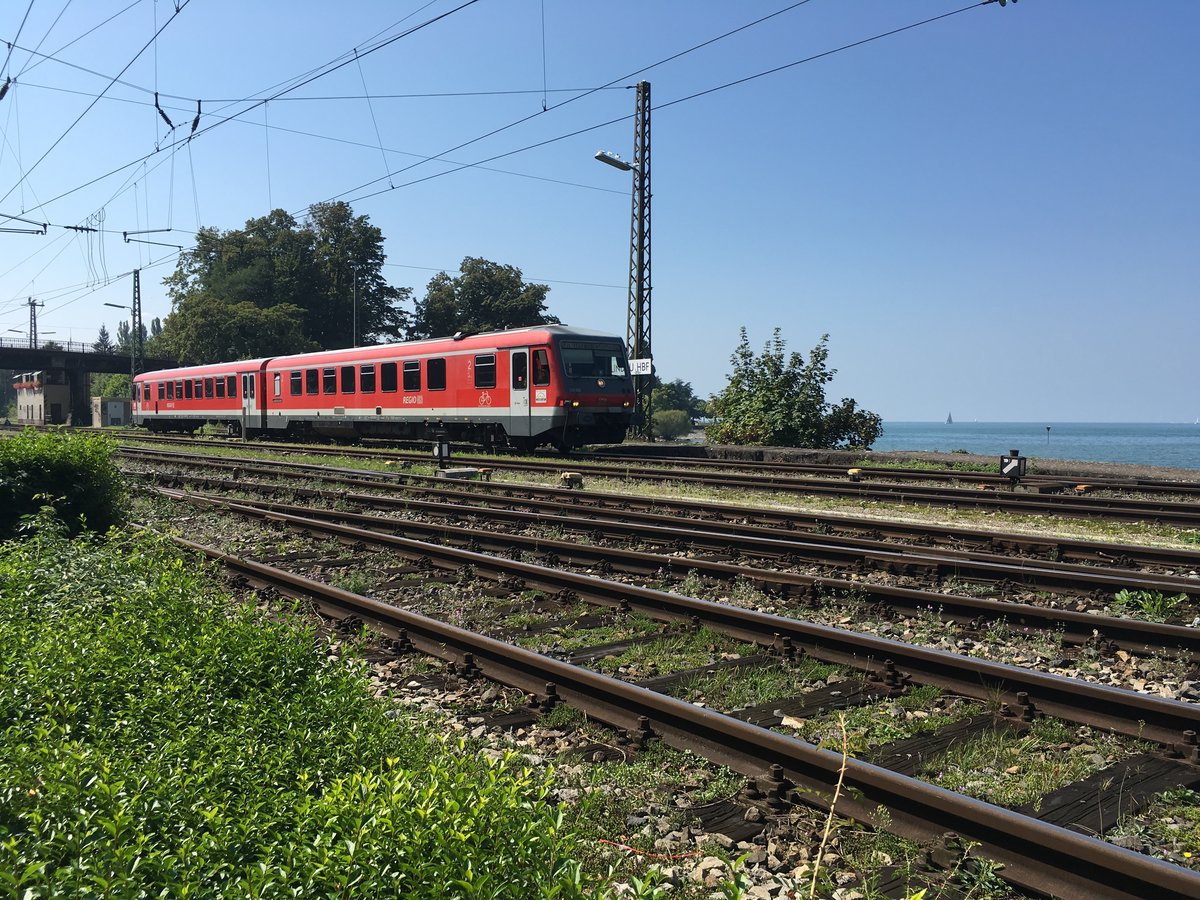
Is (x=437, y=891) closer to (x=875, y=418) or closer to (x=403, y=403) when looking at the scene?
(x=403, y=403)

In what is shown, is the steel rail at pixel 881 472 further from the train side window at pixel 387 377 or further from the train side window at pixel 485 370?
the train side window at pixel 387 377

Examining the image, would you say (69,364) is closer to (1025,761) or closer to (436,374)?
(436,374)

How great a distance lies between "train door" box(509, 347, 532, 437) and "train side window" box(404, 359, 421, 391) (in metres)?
3.97

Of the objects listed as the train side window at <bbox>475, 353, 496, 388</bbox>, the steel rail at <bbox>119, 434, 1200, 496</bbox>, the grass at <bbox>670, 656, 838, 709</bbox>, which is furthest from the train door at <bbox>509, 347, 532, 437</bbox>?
the grass at <bbox>670, 656, 838, 709</bbox>

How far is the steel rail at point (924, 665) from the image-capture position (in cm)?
457

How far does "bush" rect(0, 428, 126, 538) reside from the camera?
35.2 ft

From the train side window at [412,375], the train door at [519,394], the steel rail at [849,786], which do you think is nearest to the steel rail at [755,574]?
the steel rail at [849,786]

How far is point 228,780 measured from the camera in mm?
3387

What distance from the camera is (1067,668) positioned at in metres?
5.91

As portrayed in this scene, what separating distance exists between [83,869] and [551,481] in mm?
15615

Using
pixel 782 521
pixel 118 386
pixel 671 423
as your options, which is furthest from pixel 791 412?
pixel 118 386

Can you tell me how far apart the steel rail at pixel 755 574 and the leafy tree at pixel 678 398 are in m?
60.2

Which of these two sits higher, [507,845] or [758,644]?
[507,845]

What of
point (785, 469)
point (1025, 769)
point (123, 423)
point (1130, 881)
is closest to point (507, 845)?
point (1130, 881)
